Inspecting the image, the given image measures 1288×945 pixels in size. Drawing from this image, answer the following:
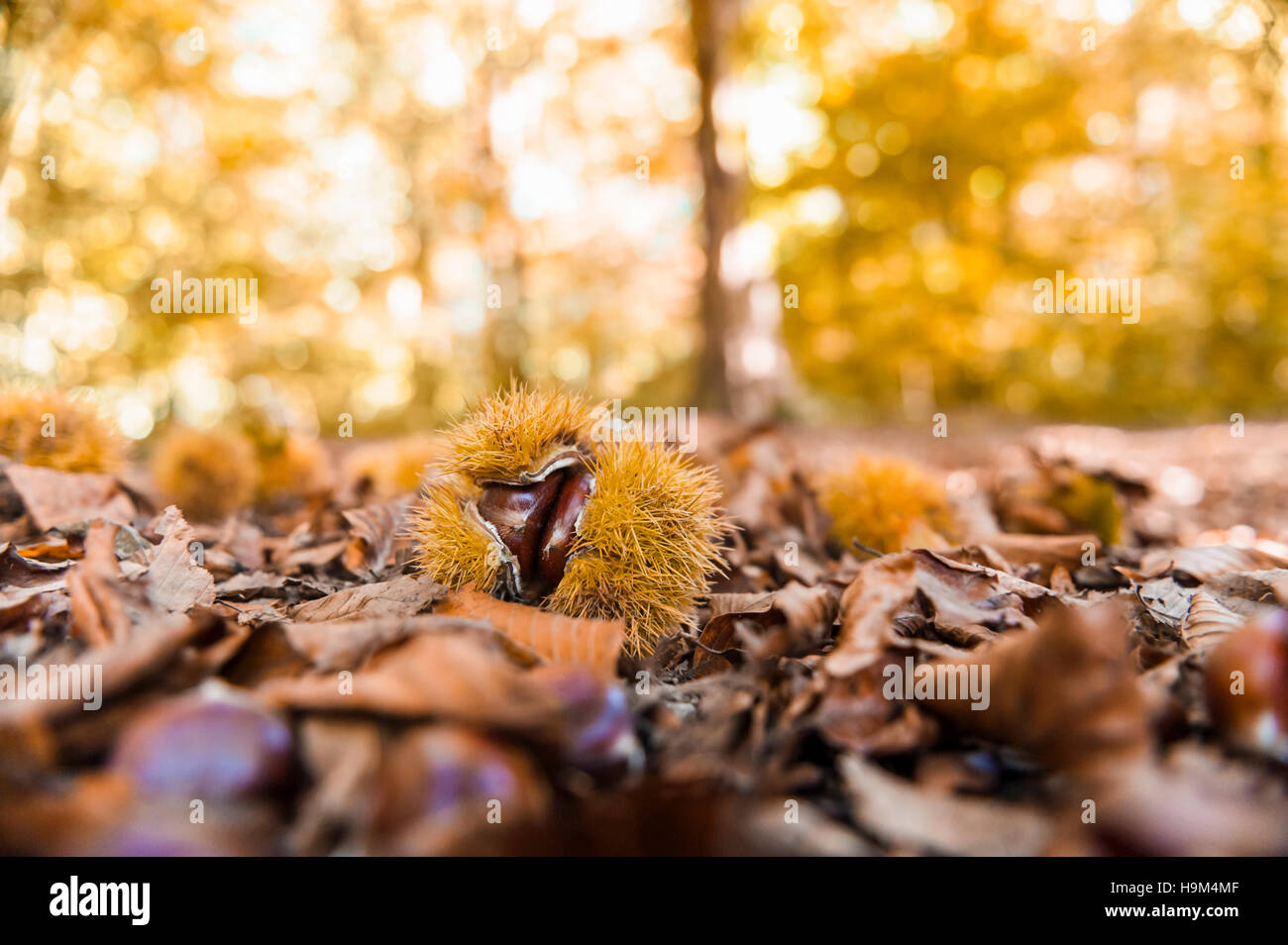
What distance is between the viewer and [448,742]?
71 centimetres

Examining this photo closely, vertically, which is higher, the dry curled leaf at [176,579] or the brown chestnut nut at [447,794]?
the dry curled leaf at [176,579]

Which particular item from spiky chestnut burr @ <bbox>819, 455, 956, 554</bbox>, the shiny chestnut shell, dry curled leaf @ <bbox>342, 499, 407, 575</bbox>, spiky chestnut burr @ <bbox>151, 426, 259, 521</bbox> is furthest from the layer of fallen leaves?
spiky chestnut burr @ <bbox>151, 426, 259, 521</bbox>

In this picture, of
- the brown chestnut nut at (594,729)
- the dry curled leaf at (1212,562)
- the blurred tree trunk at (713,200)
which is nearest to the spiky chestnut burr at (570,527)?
the brown chestnut nut at (594,729)

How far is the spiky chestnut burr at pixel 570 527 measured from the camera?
1312 mm

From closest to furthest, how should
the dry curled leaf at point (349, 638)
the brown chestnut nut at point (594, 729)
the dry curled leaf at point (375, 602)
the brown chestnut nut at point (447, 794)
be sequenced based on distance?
1. the brown chestnut nut at point (447, 794)
2. the brown chestnut nut at point (594, 729)
3. the dry curled leaf at point (349, 638)
4. the dry curled leaf at point (375, 602)

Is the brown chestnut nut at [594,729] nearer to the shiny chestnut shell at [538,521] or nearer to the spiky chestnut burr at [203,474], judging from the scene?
the shiny chestnut shell at [538,521]

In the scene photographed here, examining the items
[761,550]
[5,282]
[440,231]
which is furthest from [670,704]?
[440,231]

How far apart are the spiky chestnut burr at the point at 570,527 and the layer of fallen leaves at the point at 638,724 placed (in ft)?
0.25

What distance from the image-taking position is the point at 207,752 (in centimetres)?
70

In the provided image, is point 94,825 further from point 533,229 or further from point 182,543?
point 533,229

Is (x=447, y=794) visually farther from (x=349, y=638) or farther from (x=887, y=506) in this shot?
(x=887, y=506)

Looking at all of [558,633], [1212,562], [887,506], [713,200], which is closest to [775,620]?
[558,633]

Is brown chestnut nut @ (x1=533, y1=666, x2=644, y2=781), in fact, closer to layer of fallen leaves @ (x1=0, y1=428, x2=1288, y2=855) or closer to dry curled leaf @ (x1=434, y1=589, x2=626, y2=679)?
layer of fallen leaves @ (x1=0, y1=428, x2=1288, y2=855)

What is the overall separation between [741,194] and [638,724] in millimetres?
4789
